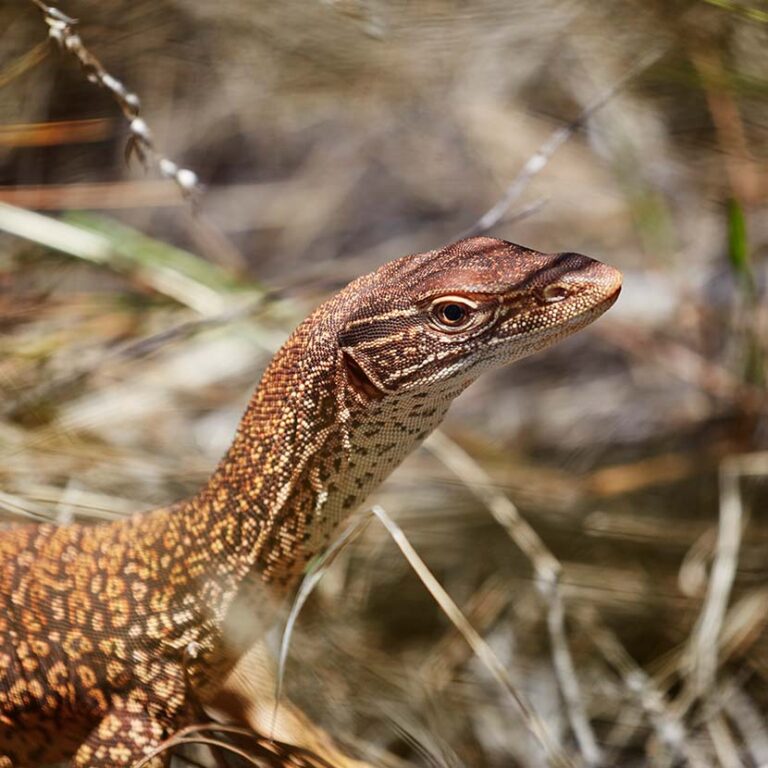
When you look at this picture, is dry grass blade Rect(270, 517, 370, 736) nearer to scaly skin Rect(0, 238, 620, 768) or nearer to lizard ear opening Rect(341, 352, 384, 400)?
scaly skin Rect(0, 238, 620, 768)

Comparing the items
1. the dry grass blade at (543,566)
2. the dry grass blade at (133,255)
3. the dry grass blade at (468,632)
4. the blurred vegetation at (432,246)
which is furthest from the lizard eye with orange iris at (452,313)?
the dry grass blade at (133,255)

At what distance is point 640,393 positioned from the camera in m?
5.32

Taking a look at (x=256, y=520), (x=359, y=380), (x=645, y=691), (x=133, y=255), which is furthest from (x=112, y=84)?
(x=645, y=691)

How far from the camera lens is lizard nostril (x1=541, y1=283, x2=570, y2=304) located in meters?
2.32

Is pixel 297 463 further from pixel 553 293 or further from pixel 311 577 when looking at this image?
pixel 553 293

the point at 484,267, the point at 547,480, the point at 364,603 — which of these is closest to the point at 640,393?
the point at 547,480

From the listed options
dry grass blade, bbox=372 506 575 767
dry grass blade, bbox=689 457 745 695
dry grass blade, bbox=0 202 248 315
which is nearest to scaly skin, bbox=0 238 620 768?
dry grass blade, bbox=372 506 575 767

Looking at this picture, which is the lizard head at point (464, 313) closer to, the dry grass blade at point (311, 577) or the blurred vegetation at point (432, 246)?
the dry grass blade at point (311, 577)

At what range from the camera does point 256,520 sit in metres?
2.56

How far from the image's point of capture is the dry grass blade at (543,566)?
11.3ft

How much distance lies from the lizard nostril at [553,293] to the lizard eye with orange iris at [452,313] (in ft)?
0.51

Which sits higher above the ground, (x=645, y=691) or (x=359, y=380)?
(x=359, y=380)

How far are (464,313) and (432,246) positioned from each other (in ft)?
11.5

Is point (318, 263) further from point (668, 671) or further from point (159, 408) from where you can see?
point (668, 671)
